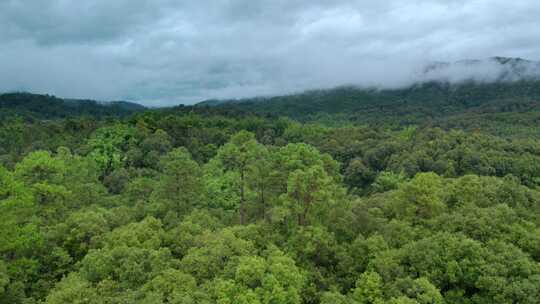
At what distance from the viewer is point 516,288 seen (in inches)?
758

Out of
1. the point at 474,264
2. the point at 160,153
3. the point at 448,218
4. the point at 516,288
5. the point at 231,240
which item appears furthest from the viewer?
the point at 160,153

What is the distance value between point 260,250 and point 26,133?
8173cm

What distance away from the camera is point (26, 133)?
83812 mm

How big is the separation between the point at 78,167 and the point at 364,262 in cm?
3478

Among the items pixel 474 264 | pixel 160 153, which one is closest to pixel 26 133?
pixel 160 153

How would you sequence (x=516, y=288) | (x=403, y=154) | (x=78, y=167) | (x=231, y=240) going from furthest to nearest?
(x=403, y=154)
(x=78, y=167)
(x=231, y=240)
(x=516, y=288)

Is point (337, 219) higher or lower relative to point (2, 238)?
lower

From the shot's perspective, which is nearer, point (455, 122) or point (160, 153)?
point (160, 153)

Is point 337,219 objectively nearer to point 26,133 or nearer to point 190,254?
point 190,254

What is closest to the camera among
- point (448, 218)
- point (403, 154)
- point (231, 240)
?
point (231, 240)

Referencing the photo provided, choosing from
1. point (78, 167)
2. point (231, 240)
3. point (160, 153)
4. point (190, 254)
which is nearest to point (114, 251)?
point (190, 254)

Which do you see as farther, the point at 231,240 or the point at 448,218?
the point at 448,218

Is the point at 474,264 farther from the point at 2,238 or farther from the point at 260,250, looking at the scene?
the point at 2,238

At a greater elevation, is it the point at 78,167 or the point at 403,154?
the point at 78,167
